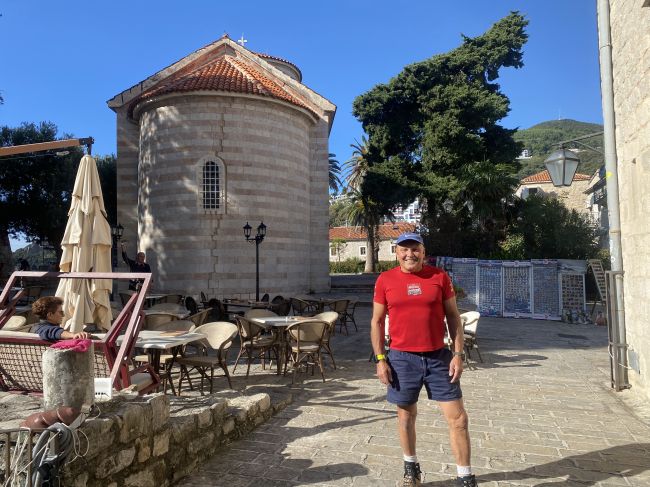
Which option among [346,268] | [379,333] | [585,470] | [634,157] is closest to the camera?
[379,333]

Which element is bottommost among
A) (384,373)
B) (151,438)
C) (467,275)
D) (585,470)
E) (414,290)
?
(585,470)

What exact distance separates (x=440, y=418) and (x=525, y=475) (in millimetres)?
1404

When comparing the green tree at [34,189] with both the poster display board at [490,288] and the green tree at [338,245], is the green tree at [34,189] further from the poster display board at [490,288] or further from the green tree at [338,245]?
the green tree at [338,245]

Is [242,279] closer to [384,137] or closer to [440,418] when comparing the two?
[440,418]

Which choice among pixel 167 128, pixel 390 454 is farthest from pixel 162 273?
pixel 390 454

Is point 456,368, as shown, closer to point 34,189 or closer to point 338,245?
point 34,189

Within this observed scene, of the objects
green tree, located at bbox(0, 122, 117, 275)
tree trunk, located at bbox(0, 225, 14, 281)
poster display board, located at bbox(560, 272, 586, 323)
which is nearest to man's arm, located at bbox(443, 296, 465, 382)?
poster display board, located at bbox(560, 272, 586, 323)

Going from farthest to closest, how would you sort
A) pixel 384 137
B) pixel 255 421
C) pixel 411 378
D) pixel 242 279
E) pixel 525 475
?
pixel 384 137 → pixel 242 279 → pixel 255 421 → pixel 525 475 → pixel 411 378

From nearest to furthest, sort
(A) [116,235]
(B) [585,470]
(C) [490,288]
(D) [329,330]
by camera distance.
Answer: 1. (B) [585,470]
2. (D) [329,330]
3. (C) [490,288]
4. (A) [116,235]

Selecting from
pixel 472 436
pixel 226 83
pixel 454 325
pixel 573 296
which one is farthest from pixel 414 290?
pixel 226 83

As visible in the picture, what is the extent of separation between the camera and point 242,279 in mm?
15992

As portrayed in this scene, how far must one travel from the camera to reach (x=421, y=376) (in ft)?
10.6

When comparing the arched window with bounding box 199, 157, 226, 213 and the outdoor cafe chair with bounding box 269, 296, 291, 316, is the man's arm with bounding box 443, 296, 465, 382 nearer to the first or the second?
the outdoor cafe chair with bounding box 269, 296, 291, 316

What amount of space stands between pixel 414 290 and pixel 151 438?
6.90 feet
